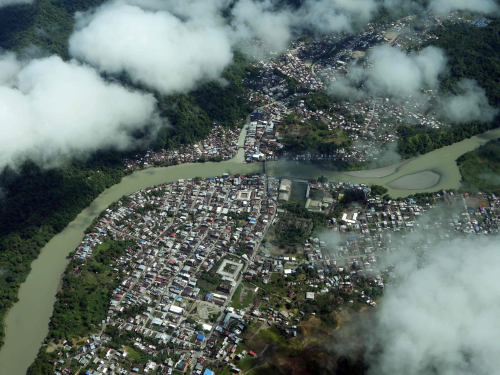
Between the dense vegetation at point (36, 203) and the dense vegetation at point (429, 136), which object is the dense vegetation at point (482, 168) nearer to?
the dense vegetation at point (429, 136)

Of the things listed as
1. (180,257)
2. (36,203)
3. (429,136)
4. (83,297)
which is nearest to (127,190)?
(36,203)

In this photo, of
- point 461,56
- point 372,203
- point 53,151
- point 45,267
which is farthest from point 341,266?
point 461,56

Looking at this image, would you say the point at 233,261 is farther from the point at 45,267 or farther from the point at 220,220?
the point at 45,267

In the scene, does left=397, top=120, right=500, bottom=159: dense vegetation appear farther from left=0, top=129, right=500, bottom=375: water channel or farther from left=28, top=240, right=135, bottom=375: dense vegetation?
left=28, top=240, right=135, bottom=375: dense vegetation

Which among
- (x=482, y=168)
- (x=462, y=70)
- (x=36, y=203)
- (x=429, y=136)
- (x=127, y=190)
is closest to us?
(x=36, y=203)

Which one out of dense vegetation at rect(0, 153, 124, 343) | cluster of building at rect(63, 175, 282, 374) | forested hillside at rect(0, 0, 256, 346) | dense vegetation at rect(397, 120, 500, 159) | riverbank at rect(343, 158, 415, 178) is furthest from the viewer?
dense vegetation at rect(397, 120, 500, 159)

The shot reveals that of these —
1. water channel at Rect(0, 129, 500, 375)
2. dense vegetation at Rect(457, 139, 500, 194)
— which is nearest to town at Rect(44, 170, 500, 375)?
water channel at Rect(0, 129, 500, 375)

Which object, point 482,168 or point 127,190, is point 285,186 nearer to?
point 127,190
